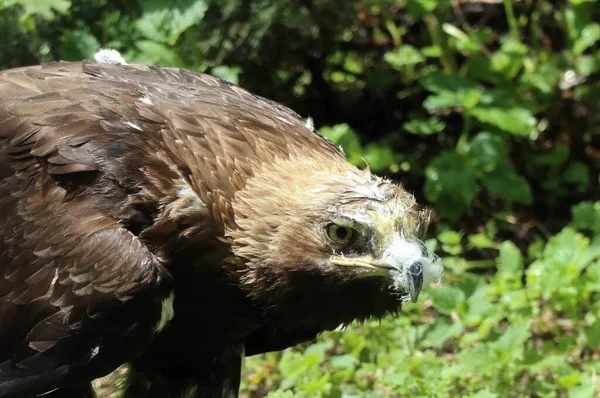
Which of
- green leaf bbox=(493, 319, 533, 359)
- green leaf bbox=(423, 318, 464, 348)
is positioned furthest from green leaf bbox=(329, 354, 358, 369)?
green leaf bbox=(493, 319, 533, 359)

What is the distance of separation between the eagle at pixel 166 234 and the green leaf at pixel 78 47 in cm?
138

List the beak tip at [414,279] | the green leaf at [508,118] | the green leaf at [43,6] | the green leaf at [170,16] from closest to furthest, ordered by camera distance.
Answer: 1. the beak tip at [414,279]
2. the green leaf at [43,6]
3. the green leaf at [170,16]
4. the green leaf at [508,118]

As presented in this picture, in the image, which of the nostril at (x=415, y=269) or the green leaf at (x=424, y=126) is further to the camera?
the green leaf at (x=424, y=126)

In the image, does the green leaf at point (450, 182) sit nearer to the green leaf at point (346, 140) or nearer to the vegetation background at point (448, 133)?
the vegetation background at point (448, 133)

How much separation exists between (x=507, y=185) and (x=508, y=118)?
0.41 meters

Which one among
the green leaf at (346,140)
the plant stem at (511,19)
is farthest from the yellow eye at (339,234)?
the plant stem at (511,19)

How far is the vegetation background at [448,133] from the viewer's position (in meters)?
4.62

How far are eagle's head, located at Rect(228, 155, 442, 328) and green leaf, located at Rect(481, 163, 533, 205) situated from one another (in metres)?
2.61

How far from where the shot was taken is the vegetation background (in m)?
4.62

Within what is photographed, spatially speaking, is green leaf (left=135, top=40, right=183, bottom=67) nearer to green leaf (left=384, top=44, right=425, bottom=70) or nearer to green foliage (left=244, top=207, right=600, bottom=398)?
green foliage (left=244, top=207, right=600, bottom=398)

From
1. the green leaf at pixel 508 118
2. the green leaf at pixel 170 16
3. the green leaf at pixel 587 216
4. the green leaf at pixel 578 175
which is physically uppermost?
the green leaf at pixel 170 16

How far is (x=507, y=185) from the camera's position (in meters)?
5.91

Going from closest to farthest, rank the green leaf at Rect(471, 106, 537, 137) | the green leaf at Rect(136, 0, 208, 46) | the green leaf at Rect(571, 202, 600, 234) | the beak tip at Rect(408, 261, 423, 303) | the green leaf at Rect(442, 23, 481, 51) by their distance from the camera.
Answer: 1. the beak tip at Rect(408, 261, 423, 303)
2. the green leaf at Rect(136, 0, 208, 46)
3. the green leaf at Rect(571, 202, 600, 234)
4. the green leaf at Rect(471, 106, 537, 137)
5. the green leaf at Rect(442, 23, 481, 51)

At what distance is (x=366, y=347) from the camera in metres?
4.85
